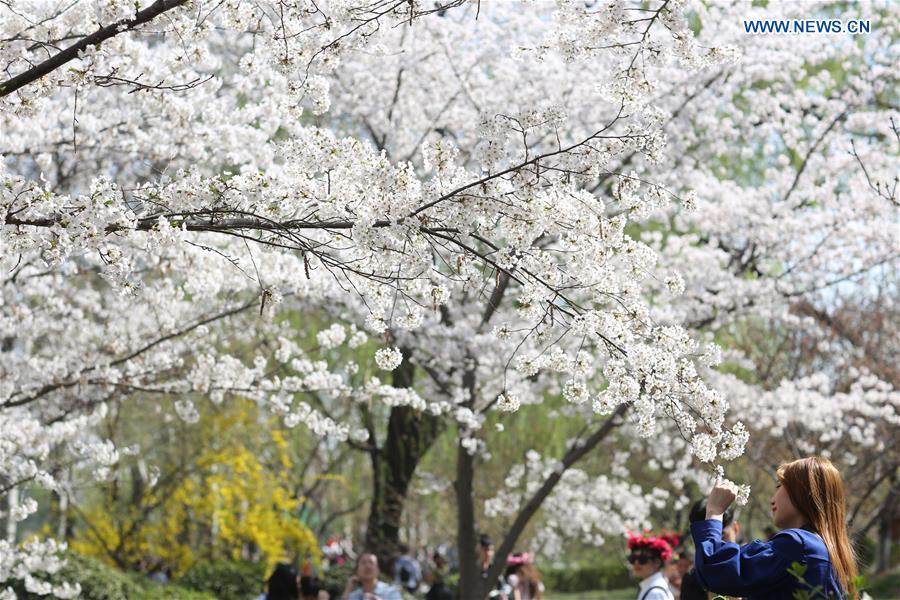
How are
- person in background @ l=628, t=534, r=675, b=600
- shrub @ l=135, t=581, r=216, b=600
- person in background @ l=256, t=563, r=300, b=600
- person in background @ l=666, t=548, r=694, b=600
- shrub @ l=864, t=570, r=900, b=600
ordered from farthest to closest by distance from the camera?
shrub @ l=864, t=570, r=900, b=600, shrub @ l=135, t=581, r=216, b=600, person in background @ l=666, t=548, r=694, b=600, person in background @ l=256, t=563, r=300, b=600, person in background @ l=628, t=534, r=675, b=600

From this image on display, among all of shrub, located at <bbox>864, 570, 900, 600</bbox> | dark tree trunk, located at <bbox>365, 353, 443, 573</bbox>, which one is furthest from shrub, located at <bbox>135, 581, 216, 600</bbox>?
shrub, located at <bbox>864, 570, 900, 600</bbox>

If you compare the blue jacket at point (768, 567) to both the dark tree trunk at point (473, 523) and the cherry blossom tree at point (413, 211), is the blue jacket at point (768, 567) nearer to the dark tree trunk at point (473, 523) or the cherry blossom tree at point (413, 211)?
the cherry blossom tree at point (413, 211)

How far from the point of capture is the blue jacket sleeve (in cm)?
311

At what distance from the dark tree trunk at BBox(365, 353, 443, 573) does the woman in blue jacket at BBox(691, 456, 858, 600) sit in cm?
976

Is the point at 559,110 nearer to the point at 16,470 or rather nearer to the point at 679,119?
the point at 16,470

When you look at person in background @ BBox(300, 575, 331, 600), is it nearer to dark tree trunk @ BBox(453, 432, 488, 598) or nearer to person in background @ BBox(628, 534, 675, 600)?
person in background @ BBox(628, 534, 675, 600)

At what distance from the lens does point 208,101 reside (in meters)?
8.00

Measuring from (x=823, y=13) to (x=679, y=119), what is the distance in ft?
14.5

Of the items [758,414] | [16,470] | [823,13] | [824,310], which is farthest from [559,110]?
[824,310]

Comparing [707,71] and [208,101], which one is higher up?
[707,71]

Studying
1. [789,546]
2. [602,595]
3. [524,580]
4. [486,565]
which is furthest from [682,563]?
[602,595]

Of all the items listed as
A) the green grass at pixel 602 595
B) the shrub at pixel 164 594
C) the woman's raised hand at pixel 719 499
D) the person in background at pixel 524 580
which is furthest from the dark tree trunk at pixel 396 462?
the green grass at pixel 602 595

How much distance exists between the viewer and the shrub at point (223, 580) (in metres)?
15.2

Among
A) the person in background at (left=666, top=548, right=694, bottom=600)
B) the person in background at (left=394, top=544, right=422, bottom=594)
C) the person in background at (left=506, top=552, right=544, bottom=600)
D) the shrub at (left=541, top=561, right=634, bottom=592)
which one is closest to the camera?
the person in background at (left=666, top=548, right=694, bottom=600)
